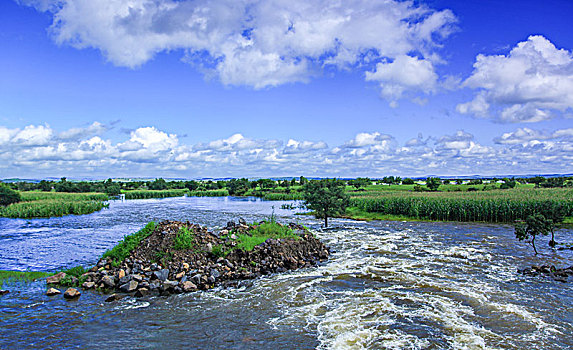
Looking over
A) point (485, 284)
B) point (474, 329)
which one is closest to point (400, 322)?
point (474, 329)

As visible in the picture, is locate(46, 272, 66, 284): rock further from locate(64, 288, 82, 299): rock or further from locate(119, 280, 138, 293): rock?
locate(119, 280, 138, 293): rock

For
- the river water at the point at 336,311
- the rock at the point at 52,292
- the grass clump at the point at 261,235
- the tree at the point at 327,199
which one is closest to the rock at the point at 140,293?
the river water at the point at 336,311

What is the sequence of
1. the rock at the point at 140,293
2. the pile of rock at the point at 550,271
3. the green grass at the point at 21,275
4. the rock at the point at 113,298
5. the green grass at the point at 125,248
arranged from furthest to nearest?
the green grass at the point at 125,248, the pile of rock at the point at 550,271, the green grass at the point at 21,275, the rock at the point at 140,293, the rock at the point at 113,298

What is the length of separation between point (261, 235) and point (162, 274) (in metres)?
7.44

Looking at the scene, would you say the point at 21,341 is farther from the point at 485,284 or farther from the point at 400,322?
the point at 485,284

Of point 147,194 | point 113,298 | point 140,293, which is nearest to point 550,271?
point 140,293

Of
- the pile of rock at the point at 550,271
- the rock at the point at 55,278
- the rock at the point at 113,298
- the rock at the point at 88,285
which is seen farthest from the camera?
the pile of rock at the point at 550,271

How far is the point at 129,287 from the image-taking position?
14.5 m

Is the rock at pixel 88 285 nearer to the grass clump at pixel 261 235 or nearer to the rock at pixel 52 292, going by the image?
the rock at pixel 52 292

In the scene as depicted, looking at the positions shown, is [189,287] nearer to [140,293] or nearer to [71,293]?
[140,293]

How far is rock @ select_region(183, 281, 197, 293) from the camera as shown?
14.7 meters

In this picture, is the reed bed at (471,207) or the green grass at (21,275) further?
the reed bed at (471,207)

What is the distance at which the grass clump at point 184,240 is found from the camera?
1741 centimetres

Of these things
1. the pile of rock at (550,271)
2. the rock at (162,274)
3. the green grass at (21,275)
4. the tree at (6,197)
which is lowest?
the pile of rock at (550,271)
